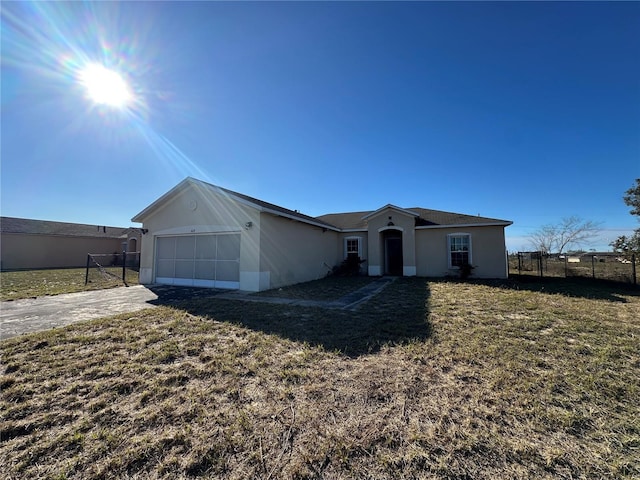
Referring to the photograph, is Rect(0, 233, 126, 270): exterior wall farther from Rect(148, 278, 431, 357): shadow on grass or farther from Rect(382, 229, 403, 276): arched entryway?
Rect(382, 229, 403, 276): arched entryway

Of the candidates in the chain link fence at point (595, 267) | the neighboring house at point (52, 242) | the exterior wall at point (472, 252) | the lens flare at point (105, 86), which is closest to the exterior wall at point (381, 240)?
the exterior wall at point (472, 252)

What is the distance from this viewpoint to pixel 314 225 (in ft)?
45.7

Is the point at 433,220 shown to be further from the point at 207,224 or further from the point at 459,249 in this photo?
the point at 207,224

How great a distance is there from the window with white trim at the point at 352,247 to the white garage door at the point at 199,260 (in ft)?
27.8

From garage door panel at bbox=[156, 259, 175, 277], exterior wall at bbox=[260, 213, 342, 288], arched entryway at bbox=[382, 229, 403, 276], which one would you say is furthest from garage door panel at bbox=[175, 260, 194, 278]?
arched entryway at bbox=[382, 229, 403, 276]

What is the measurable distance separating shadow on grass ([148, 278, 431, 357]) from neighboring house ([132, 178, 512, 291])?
7.89 feet

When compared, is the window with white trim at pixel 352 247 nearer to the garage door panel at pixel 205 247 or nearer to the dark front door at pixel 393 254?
the dark front door at pixel 393 254

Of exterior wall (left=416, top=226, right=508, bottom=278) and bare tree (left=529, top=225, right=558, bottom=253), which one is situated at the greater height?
bare tree (left=529, top=225, right=558, bottom=253)

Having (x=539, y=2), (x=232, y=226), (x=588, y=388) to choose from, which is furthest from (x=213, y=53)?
(x=588, y=388)

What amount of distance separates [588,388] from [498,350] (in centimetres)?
119

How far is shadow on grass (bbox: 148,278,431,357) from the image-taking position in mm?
4785

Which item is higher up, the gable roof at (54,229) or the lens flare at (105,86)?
the lens flare at (105,86)

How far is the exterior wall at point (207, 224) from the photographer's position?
1003 cm

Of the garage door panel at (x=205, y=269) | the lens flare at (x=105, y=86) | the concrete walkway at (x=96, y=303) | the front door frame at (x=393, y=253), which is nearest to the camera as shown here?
the concrete walkway at (x=96, y=303)
